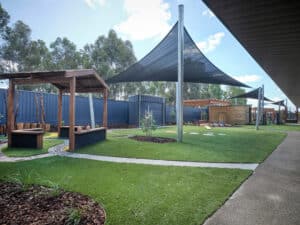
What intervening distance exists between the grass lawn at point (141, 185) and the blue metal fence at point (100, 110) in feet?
20.9

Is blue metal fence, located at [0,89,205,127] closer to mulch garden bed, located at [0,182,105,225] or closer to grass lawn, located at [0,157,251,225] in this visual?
grass lawn, located at [0,157,251,225]

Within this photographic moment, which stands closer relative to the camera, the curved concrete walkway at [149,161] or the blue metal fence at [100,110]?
the curved concrete walkway at [149,161]

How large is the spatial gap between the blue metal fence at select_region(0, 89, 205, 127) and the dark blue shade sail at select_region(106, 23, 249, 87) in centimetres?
350

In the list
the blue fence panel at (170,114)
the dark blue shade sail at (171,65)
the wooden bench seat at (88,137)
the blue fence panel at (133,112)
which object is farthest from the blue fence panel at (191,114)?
the wooden bench seat at (88,137)

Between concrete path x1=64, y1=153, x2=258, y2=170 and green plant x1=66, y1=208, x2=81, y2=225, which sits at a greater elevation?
green plant x1=66, y1=208, x2=81, y2=225

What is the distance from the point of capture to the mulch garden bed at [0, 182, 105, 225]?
2295 mm

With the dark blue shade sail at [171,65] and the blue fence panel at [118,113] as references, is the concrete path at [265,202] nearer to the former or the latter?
the dark blue shade sail at [171,65]

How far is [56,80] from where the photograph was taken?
6625 mm

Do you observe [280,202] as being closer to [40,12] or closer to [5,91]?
[5,91]

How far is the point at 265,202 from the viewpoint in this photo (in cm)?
288

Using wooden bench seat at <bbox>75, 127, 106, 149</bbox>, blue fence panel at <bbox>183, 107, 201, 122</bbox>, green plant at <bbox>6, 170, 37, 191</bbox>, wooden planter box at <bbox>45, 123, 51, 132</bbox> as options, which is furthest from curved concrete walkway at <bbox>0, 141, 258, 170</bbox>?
blue fence panel at <bbox>183, 107, 201, 122</bbox>

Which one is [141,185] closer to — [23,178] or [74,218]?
[74,218]

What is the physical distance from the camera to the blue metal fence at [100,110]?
1043cm

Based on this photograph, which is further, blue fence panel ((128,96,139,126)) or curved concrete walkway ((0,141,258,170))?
blue fence panel ((128,96,139,126))
